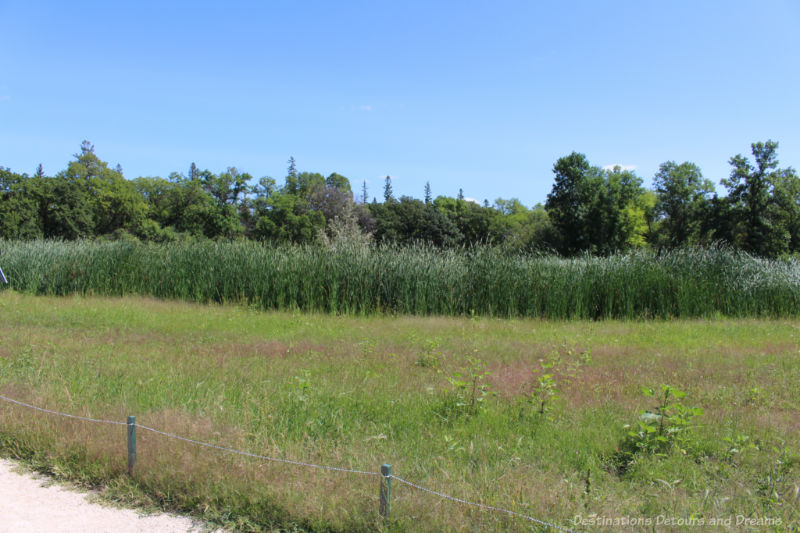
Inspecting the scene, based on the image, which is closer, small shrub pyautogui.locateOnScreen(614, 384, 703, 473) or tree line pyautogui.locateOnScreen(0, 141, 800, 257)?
small shrub pyautogui.locateOnScreen(614, 384, 703, 473)

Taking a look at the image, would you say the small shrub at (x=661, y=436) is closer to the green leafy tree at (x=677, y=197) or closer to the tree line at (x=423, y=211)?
the tree line at (x=423, y=211)

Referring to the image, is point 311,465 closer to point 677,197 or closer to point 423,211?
point 677,197

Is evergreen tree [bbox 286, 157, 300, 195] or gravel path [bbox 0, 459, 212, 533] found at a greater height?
evergreen tree [bbox 286, 157, 300, 195]

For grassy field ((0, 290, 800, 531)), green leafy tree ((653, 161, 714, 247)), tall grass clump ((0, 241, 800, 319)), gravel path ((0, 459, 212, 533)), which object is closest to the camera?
gravel path ((0, 459, 212, 533))

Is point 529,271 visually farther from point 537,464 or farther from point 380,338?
point 537,464

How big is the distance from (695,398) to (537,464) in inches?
129

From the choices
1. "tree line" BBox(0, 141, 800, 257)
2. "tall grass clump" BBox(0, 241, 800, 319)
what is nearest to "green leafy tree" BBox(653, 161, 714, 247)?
"tree line" BBox(0, 141, 800, 257)

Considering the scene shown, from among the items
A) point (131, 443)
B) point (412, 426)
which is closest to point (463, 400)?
point (412, 426)

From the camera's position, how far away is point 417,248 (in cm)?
1614

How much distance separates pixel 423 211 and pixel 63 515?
2731 inches

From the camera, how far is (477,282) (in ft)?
46.7

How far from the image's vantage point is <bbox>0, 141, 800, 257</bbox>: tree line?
37688 millimetres

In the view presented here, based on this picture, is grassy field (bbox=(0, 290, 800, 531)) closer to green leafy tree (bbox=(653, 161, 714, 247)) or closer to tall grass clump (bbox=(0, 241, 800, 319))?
tall grass clump (bbox=(0, 241, 800, 319))

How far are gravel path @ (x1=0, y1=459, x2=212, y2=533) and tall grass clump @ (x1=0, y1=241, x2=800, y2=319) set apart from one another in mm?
9828
